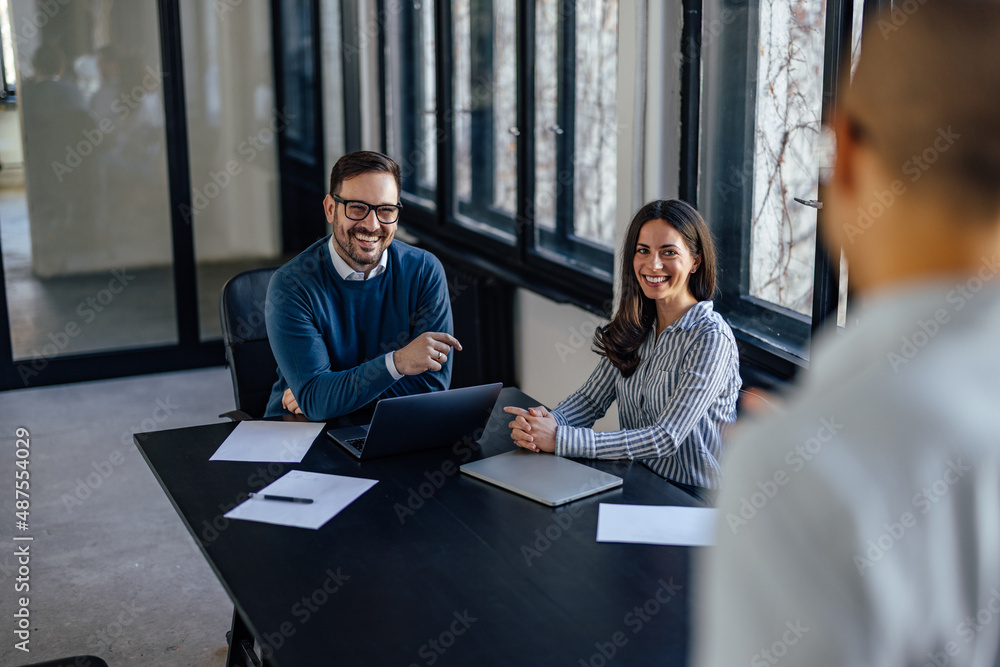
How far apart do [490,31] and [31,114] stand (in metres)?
2.47

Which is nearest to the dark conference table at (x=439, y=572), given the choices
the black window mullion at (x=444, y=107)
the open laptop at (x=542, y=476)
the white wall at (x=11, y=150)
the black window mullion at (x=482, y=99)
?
the open laptop at (x=542, y=476)

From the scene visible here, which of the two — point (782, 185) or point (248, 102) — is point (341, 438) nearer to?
point (782, 185)

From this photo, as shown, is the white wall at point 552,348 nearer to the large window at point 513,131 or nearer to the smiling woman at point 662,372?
the large window at point 513,131

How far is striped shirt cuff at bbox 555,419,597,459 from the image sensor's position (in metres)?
2.24

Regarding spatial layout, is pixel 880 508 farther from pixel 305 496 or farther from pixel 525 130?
pixel 525 130

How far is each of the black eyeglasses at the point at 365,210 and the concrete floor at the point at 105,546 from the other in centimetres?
128

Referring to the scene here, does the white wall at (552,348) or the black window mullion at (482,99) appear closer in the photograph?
the white wall at (552,348)

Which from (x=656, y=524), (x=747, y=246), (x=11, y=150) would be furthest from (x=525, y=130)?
(x=11, y=150)

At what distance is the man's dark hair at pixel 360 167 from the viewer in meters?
2.78

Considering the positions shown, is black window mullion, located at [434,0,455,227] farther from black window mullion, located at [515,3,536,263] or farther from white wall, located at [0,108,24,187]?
Answer: white wall, located at [0,108,24,187]

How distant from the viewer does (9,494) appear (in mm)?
3967

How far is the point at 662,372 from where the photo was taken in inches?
97.6

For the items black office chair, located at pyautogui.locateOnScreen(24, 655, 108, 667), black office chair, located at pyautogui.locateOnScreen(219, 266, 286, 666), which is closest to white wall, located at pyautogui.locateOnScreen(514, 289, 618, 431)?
black office chair, located at pyautogui.locateOnScreen(219, 266, 286, 666)

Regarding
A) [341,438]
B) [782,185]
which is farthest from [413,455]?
[782,185]
